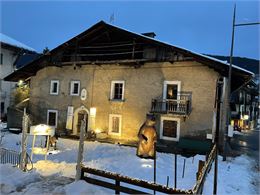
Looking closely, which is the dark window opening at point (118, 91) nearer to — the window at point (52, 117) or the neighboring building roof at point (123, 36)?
the neighboring building roof at point (123, 36)

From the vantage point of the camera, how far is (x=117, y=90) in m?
21.7

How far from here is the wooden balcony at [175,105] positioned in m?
17.8

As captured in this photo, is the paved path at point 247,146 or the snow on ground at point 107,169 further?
the paved path at point 247,146

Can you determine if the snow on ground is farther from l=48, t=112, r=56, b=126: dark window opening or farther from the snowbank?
l=48, t=112, r=56, b=126: dark window opening

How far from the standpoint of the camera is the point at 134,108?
2052 cm

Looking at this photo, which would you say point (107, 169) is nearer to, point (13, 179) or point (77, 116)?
point (13, 179)

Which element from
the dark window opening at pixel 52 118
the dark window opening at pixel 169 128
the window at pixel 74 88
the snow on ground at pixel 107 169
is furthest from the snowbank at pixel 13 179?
the dark window opening at pixel 52 118

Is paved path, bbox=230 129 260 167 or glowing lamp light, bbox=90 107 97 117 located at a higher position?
glowing lamp light, bbox=90 107 97 117

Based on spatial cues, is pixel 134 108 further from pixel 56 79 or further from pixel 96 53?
pixel 56 79

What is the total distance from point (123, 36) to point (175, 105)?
25.1 feet

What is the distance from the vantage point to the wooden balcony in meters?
17.8

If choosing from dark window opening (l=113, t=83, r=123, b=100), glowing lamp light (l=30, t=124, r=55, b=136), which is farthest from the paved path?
glowing lamp light (l=30, t=124, r=55, b=136)

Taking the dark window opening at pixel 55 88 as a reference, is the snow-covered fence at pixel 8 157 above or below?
below

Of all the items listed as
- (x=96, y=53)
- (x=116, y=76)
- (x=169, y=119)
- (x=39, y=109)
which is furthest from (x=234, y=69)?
(x=39, y=109)
